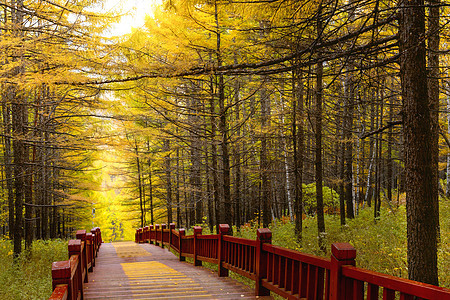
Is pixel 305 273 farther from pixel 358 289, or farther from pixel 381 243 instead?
pixel 381 243

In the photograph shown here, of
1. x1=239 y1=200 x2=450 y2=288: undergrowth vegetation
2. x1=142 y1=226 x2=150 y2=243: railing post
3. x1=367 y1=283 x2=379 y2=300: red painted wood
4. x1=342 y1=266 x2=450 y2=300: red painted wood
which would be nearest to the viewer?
x1=342 y1=266 x2=450 y2=300: red painted wood

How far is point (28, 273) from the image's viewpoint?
32.1ft

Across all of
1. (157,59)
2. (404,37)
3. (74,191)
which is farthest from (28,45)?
(74,191)

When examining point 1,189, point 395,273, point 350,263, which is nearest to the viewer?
point 350,263

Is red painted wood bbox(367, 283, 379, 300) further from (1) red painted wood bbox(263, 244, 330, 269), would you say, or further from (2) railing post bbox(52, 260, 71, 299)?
(2) railing post bbox(52, 260, 71, 299)

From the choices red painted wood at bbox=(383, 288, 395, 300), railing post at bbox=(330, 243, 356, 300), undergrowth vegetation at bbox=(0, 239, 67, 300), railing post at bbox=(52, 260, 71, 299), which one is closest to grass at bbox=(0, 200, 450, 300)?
undergrowth vegetation at bbox=(0, 239, 67, 300)

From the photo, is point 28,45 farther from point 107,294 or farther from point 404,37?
point 404,37

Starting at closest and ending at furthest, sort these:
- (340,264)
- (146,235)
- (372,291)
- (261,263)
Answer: (372,291) < (340,264) < (261,263) < (146,235)

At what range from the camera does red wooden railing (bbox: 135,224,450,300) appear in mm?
2621

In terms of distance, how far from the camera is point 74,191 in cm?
2692

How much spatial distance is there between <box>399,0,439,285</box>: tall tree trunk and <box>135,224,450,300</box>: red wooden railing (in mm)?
501

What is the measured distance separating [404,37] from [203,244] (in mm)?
7277

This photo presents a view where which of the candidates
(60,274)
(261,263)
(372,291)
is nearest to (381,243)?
(261,263)

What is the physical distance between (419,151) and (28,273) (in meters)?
10.9
